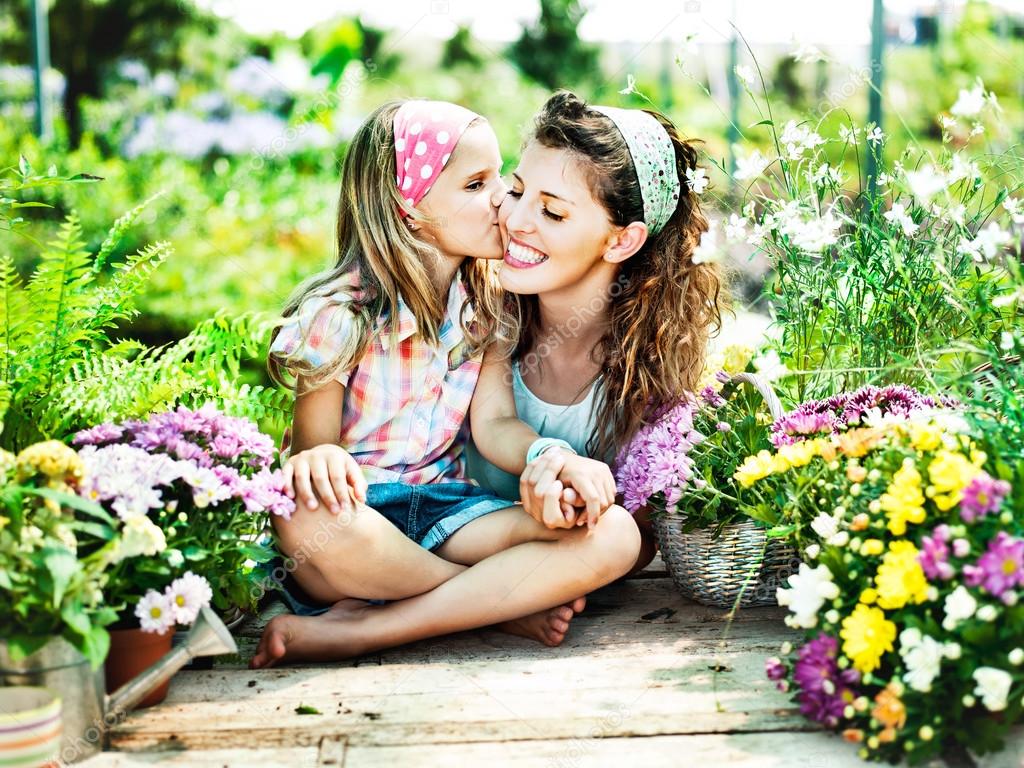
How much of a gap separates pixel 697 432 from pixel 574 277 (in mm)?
558

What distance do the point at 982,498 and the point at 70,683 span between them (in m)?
1.50

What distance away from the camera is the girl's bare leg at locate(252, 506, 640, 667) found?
2.30 m

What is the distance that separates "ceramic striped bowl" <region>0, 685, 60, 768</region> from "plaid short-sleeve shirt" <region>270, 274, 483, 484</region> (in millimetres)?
1029

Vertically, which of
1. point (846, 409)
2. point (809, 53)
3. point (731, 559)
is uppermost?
point (809, 53)

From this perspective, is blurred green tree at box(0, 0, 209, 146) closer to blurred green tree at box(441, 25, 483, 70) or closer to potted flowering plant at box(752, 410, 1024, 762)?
blurred green tree at box(441, 25, 483, 70)

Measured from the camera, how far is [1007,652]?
1.72m

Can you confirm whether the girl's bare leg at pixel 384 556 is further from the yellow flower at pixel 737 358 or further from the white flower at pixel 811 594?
the yellow flower at pixel 737 358

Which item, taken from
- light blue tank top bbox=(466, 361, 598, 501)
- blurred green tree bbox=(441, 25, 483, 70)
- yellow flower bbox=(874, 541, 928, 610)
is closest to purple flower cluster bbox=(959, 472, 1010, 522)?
yellow flower bbox=(874, 541, 928, 610)

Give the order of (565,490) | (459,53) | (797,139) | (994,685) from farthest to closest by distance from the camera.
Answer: (459,53)
(797,139)
(565,490)
(994,685)

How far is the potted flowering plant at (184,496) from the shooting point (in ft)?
6.23

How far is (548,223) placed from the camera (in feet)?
8.78

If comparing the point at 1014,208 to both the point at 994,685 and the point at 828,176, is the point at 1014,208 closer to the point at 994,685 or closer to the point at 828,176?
the point at 828,176

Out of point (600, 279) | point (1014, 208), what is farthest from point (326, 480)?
point (1014, 208)

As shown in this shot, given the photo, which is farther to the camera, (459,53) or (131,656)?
(459,53)
